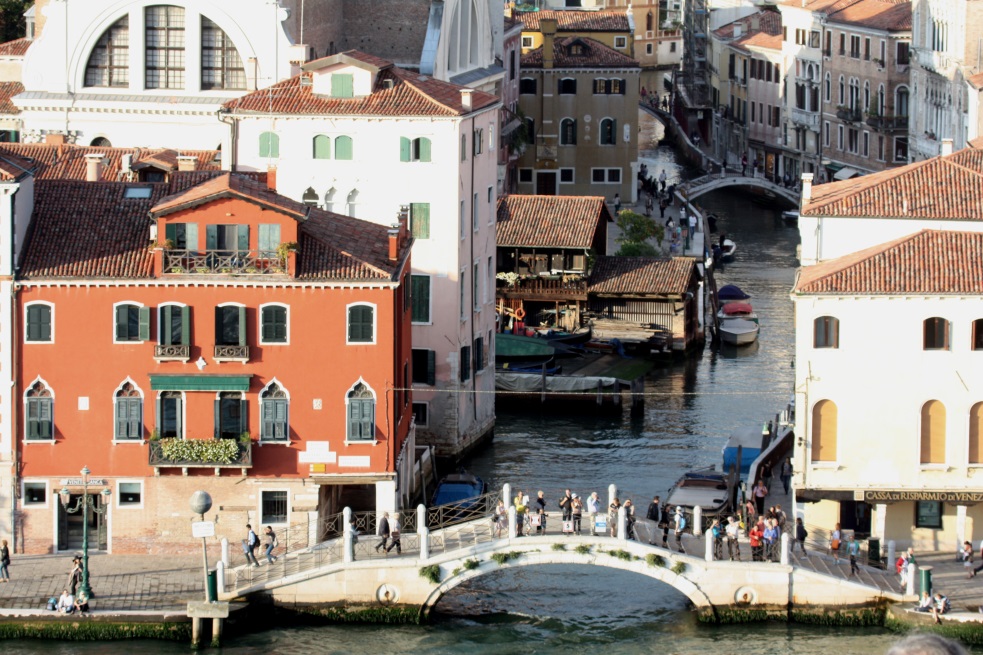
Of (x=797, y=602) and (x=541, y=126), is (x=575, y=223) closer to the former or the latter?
(x=541, y=126)

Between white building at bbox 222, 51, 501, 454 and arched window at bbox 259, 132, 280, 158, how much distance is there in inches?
1.0

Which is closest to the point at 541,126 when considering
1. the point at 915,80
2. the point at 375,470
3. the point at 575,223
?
the point at 915,80

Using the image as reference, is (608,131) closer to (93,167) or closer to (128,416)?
(93,167)

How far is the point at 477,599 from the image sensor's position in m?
49.1

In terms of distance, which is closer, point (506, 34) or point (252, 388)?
point (252, 388)

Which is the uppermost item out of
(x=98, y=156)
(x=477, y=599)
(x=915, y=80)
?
(x=915, y=80)

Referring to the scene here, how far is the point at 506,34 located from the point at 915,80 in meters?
19.8

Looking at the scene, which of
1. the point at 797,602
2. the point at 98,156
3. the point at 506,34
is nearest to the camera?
the point at 797,602

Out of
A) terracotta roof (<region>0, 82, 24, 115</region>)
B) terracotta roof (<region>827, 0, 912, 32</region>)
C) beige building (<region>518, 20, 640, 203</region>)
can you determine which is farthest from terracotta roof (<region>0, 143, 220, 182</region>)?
terracotta roof (<region>827, 0, 912, 32</region>)

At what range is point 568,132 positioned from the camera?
106 meters

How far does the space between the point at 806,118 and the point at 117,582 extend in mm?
79021

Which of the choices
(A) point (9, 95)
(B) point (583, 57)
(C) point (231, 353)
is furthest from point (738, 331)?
(C) point (231, 353)

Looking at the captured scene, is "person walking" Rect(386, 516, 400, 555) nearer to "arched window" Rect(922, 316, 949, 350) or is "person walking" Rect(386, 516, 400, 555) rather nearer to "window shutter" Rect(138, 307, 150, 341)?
"window shutter" Rect(138, 307, 150, 341)

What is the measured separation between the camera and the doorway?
49438mm
